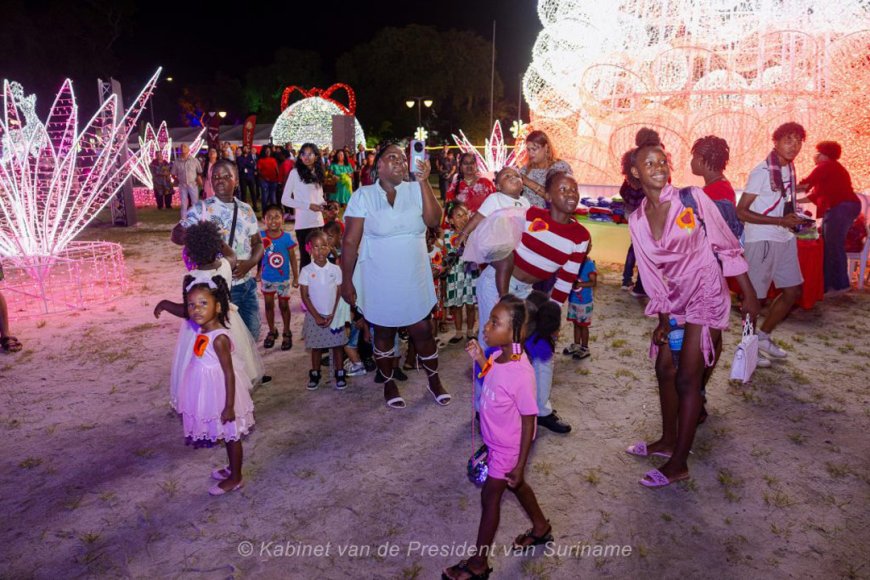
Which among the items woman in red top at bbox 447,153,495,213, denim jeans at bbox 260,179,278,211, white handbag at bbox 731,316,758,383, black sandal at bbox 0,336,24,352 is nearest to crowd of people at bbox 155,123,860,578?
white handbag at bbox 731,316,758,383

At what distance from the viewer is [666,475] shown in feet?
11.2

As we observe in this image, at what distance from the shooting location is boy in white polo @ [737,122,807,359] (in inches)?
177

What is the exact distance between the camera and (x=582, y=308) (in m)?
5.30

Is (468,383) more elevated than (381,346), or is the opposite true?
(381,346)

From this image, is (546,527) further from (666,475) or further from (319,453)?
(319,453)

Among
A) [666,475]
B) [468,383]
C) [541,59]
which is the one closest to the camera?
[666,475]

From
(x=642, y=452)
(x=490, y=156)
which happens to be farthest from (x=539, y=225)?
(x=490, y=156)

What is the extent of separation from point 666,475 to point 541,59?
12.6 metres

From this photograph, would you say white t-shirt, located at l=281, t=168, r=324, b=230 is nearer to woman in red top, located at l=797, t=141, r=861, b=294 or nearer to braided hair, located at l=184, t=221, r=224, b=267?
braided hair, located at l=184, t=221, r=224, b=267

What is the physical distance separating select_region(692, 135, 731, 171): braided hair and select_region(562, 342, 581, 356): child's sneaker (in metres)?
2.10

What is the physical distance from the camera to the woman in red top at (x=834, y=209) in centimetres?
708

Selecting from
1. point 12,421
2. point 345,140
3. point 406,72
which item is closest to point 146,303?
point 12,421

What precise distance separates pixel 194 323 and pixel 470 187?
12.9 ft

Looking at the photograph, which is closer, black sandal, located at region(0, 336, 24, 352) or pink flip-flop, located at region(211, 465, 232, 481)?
pink flip-flop, located at region(211, 465, 232, 481)
